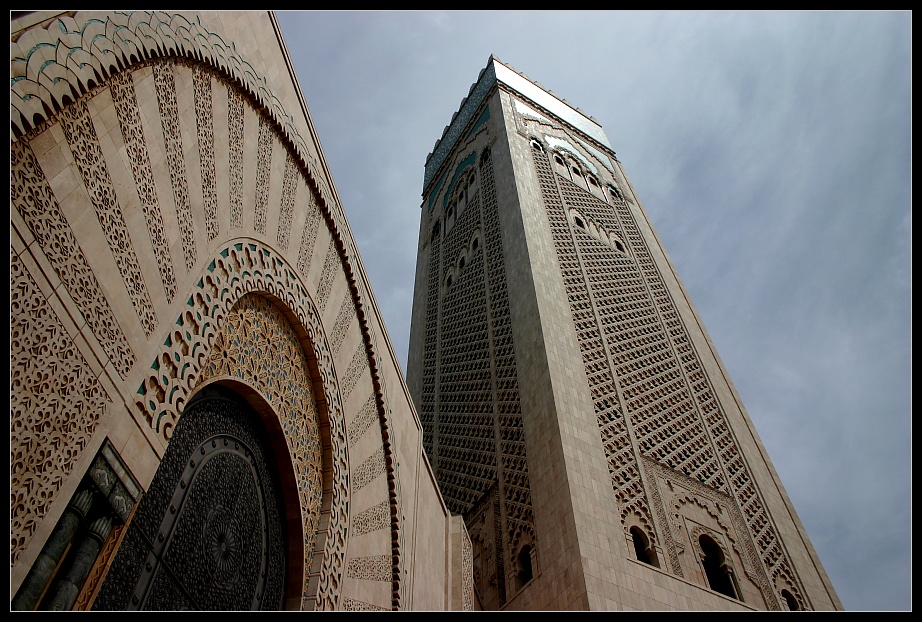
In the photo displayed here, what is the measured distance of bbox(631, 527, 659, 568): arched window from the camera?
4.25 m

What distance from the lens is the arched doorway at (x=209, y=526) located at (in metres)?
2.01

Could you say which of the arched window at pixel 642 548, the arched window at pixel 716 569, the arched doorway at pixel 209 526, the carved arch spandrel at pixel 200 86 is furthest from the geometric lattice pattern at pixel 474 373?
the arched doorway at pixel 209 526

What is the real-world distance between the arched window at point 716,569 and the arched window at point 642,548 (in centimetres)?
47

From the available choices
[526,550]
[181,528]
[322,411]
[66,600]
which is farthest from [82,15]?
[526,550]

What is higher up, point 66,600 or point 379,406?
point 379,406

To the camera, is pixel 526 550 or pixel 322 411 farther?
pixel 526 550

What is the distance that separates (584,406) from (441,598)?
1793mm

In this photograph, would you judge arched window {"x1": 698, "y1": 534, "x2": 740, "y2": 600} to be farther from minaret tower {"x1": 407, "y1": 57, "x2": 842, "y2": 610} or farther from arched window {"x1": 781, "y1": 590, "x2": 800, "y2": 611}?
arched window {"x1": 781, "y1": 590, "x2": 800, "y2": 611}

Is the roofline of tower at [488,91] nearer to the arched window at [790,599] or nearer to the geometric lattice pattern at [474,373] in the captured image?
the geometric lattice pattern at [474,373]

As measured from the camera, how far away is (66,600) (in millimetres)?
1524

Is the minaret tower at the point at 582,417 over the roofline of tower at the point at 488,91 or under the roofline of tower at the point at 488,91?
under

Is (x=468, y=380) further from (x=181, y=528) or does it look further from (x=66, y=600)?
(x=66, y=600)

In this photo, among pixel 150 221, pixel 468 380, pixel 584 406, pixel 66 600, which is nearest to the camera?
pixel 66 600

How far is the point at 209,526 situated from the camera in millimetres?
2396
